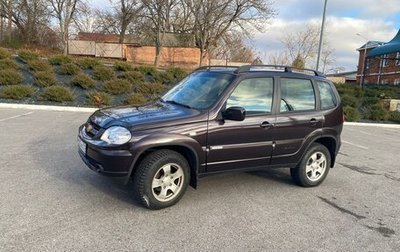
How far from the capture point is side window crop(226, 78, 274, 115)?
447cm

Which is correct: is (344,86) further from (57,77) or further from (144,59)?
(144,59)

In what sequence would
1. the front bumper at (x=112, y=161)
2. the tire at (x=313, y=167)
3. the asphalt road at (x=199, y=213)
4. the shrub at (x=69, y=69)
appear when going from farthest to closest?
the shrub at (x=69, y=69)
the tire at (x=313, y=167)
the front bumper at (x=112, y=161)
the asphalt road at (x=199, y=213)

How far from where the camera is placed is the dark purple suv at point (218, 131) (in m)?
3.87

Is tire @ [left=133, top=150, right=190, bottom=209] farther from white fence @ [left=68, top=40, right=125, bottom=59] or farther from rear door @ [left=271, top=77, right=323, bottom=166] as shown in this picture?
white fence @ [left=68, top=40, right=125, bottom=59]

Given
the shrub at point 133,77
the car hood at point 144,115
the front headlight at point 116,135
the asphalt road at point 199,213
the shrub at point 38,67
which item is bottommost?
the asphalt road at point 199,213

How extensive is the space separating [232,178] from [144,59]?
34598 mm

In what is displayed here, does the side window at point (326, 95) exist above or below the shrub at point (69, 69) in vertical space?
below

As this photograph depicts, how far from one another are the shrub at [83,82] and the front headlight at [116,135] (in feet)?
39.2

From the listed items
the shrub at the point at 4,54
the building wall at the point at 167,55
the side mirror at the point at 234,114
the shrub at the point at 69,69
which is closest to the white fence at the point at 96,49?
the building wall at the point at 167,55

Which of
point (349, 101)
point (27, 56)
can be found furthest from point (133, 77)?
point (349, 101)

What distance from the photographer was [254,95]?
15.3 ft

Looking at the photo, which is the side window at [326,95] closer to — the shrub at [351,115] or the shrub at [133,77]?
the shrub at [351,115]

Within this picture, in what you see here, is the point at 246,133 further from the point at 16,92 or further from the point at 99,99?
the point at 16,92

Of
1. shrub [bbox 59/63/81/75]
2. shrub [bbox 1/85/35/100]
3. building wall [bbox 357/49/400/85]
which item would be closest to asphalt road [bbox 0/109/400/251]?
shrub [bbox 1/85/35/100]
